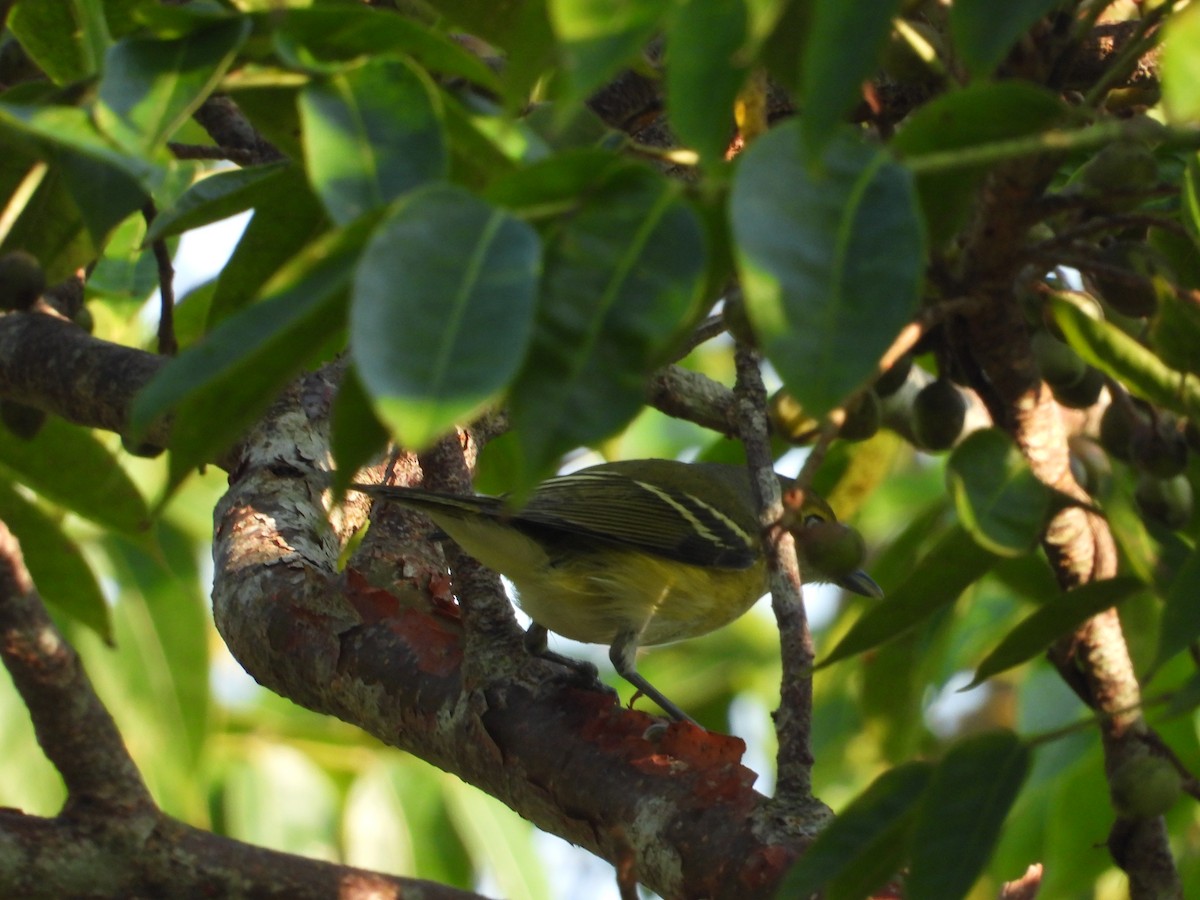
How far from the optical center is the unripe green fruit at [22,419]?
2.85 metres

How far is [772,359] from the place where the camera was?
1.01 meters

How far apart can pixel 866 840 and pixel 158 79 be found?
103 centimetres

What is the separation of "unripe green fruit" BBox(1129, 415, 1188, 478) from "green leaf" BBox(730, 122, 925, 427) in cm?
78

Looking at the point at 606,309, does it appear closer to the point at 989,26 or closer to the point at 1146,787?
the point at 989,26

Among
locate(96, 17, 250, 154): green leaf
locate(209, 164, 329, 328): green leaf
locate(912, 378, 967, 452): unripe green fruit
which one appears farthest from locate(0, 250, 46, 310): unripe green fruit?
locate(912, 378, 967, 452): unripe green fruit

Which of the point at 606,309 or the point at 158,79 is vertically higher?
the point at 158,79

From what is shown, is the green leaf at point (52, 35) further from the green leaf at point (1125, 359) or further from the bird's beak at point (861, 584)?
the bird's beak at point (861, 584)

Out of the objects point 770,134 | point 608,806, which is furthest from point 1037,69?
point 608,806

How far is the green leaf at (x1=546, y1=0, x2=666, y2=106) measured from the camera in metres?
1.00

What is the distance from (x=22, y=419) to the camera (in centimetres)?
286

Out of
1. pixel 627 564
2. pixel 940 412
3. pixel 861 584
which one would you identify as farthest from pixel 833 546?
pixel 861 584

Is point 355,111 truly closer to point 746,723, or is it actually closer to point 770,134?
point 770,134

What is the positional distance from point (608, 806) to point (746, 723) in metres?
3.59

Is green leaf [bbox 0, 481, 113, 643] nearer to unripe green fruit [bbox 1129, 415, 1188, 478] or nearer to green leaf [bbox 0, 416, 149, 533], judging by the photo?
green leaf [bbox 0, 416, 149, 533]
